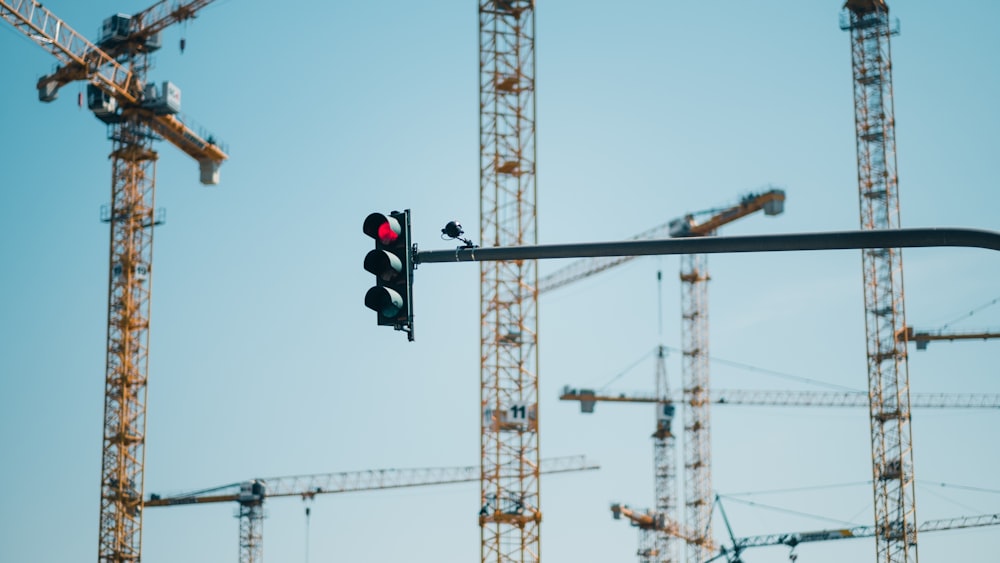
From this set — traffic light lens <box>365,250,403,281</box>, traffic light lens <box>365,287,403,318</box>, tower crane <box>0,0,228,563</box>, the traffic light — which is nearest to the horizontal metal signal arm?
the traffic light

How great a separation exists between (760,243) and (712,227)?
10625 cm

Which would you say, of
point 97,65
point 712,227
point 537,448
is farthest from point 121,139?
point 712,227

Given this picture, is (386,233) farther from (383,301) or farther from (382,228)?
(383,301)

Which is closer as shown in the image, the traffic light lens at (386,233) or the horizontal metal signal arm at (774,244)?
the horizontal metal signal arm at (774,244)

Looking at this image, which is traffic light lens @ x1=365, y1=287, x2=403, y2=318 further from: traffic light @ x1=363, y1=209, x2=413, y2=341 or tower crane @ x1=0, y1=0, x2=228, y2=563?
tower crane @ x1=0, y1=0, x2=228, y2=563

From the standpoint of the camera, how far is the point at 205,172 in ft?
277

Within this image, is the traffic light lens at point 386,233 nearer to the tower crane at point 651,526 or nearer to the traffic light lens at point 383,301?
the traffic light lens at point 383,301

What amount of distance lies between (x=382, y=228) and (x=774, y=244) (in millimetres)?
3856

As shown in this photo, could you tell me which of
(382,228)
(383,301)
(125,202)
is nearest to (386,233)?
(382,228)

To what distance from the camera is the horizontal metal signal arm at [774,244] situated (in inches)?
530

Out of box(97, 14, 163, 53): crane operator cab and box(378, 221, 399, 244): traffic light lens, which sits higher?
box(97, 14, 163, 53): crane operator cab

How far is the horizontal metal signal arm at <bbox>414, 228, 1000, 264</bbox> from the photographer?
13469 mm

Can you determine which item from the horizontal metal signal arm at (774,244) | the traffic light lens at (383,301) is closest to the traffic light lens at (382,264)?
the traffic light lens at (383,301)

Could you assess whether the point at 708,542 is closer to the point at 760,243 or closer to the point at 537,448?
the point at 537,448
